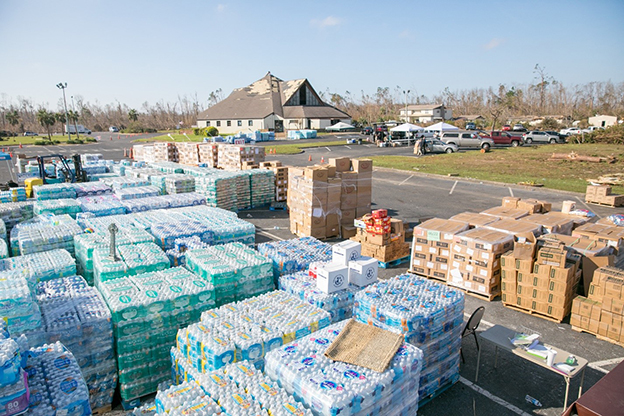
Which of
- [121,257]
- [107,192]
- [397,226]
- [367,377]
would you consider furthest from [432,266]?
[107,192]

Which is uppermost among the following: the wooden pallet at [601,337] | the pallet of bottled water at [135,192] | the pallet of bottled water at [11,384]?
the pallet of bottled water at [135,192]

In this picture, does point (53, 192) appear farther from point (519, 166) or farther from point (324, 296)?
point (519, 166)

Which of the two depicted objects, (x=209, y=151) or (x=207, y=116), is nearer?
(x=209, y=151)

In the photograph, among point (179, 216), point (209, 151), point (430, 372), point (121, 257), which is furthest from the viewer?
point (209, 151)

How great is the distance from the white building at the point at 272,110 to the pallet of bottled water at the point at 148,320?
Answer: 6076 centimetres

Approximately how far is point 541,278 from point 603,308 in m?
1.15

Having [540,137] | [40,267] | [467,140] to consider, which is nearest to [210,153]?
[40,267]

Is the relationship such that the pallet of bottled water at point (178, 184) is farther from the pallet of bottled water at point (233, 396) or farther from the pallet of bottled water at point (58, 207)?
the pallet of bottled water at point (233, 396)

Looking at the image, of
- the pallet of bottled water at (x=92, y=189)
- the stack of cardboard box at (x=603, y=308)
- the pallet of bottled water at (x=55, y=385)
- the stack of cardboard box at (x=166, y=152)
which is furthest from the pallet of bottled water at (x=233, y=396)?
the stack of cardboard box at (x=166, y=152)

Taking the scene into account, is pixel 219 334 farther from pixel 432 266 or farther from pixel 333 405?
pixel 432 266

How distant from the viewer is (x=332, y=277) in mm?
6273

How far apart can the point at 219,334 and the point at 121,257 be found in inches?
138

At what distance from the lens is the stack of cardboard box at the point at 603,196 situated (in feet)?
58.9

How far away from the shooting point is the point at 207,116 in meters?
72.8
